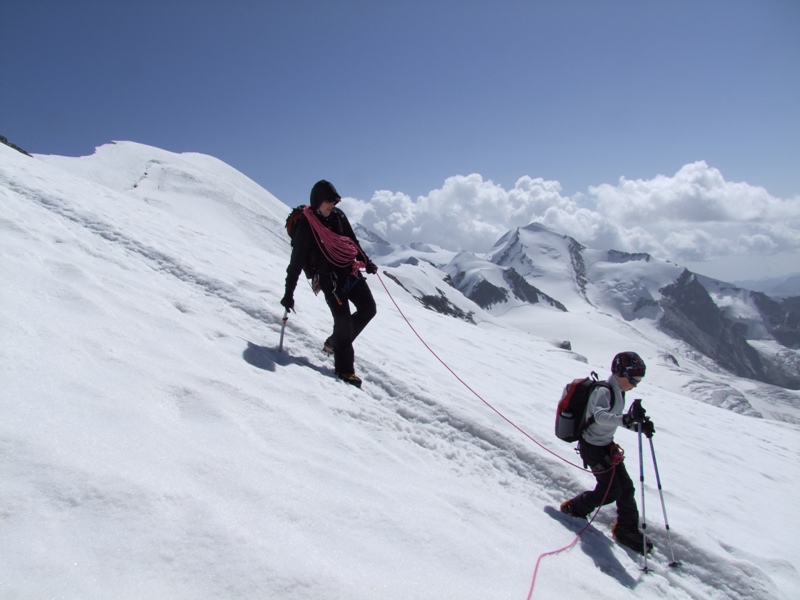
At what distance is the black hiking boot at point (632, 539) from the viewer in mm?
4500

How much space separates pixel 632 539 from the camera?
454 centimetres

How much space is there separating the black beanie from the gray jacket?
3.84m

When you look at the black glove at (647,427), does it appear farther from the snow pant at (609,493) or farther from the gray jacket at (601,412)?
the snow pant at (609,493)

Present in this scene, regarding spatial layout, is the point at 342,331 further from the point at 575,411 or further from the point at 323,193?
the point at 575,411

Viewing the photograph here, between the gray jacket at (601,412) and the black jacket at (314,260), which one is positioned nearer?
the gray jacket at (601,412)

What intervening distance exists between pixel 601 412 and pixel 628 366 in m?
0.56

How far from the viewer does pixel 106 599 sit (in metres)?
2.15

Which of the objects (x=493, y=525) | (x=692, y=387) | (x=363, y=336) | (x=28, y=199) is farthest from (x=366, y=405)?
(x=692, y=387)

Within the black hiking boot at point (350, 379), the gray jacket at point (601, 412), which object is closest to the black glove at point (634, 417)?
the gray jacket at point (601, 412)

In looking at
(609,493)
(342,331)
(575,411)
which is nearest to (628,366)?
(575,411)

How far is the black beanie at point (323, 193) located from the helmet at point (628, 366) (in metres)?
3.82

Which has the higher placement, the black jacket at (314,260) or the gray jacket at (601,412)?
the black jacket at (314,260)

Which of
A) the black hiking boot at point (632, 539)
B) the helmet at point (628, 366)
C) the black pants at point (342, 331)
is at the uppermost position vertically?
the helmet at point (628, 366)

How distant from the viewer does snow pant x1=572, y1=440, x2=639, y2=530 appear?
4.59 m
